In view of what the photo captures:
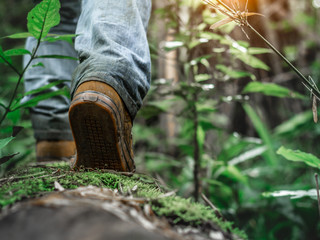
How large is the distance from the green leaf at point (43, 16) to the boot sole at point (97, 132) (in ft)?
0.87

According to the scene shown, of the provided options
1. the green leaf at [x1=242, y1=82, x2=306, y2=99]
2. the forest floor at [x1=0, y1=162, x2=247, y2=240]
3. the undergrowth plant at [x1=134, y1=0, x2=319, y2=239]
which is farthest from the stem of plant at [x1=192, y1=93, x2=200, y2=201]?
the forest floor at [x1=0, y1=162, x2=247, y2=240]

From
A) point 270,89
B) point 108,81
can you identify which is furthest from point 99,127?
point 270,89

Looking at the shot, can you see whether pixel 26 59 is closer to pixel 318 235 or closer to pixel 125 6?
pixel 125 6

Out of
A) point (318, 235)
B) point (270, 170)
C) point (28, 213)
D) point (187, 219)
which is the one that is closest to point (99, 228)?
point (28, 213)

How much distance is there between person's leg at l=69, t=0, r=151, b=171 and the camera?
0.92 m

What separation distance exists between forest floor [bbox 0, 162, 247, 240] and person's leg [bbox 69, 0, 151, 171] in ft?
0.40

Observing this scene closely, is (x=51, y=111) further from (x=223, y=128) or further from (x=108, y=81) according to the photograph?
(x=223, y=128)

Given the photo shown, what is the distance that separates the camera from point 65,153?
4.99 feet

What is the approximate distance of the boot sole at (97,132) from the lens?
90 cm

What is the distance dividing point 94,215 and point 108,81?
22.7 inches

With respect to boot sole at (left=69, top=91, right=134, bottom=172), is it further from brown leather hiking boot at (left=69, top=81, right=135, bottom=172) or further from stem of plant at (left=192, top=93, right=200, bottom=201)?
stem of plant at (left=192, top=93, right=200, bottom=201)

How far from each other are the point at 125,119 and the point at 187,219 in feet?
1.69

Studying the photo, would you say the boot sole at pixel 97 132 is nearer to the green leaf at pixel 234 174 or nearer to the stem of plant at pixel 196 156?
the stem of plant at pixel 196 156

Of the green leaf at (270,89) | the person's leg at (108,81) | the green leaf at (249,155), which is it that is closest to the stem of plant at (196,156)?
the green leaf at (270,89)
